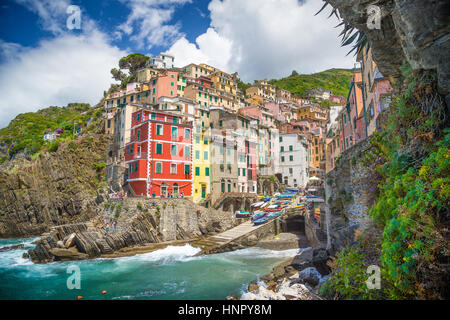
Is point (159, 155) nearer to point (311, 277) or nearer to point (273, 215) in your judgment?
point (273, 215)

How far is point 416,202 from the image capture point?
4785 mm

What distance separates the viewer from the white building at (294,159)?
57.2 meters

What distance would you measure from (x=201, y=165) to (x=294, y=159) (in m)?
26.8

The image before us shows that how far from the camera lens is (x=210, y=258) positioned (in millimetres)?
24969

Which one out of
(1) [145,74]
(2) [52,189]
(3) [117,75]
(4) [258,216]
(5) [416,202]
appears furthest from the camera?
(3) [117,75]

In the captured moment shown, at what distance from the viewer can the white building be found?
57.2 meters

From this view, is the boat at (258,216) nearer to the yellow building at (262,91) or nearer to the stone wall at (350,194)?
the stone wall at (350,194)

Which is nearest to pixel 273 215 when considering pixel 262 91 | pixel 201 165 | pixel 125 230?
pixel 201 165

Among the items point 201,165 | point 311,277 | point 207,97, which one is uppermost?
point 207,97

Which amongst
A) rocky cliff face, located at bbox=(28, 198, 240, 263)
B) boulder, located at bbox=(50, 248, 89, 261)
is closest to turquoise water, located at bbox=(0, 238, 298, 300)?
boulder, located at bbox=(50, 248, 89, 261)

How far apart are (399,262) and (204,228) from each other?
29.4m

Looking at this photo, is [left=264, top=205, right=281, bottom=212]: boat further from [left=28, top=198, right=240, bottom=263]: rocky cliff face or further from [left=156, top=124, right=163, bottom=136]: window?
[left=156, top=124, right=163, bottom=136]: window
